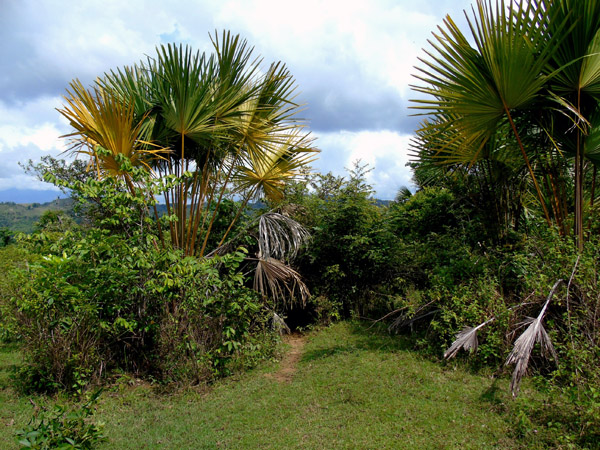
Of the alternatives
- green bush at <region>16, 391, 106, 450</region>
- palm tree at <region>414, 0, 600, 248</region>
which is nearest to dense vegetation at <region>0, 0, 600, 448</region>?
palm tree at <region>414, 0, 600, 248</region>

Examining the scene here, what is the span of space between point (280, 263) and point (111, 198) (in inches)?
124

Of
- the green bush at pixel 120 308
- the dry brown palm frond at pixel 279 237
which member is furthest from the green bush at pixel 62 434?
the dry brown palm frond at pixel 279 237

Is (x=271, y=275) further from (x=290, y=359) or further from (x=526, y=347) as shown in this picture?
(x=526, y=347)

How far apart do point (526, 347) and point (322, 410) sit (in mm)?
2197

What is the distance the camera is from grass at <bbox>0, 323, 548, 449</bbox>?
3.84m

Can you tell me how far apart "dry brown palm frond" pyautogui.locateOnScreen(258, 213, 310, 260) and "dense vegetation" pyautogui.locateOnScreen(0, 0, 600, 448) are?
37 mm

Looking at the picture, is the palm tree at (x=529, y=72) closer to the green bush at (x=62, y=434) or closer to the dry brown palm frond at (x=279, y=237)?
the dry brown palm frond at (x=279, y=237)

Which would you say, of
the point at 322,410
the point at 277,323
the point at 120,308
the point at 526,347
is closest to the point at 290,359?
the point at 277,323

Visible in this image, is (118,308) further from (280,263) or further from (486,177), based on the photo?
(486,177)

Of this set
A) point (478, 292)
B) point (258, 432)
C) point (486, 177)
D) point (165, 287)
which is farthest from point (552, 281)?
point (165, 287)

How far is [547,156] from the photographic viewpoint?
5.84 m

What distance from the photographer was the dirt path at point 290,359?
232 inches

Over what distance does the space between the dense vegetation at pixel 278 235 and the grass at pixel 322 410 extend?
1.16 feet

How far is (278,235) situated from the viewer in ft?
25.7
